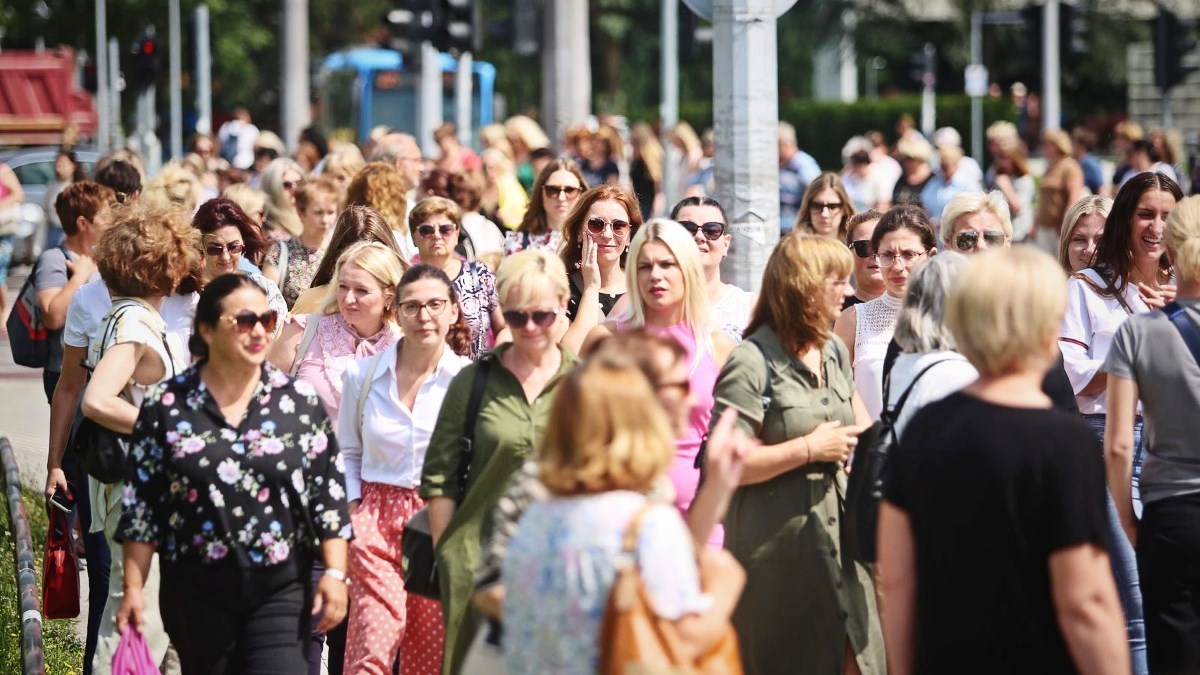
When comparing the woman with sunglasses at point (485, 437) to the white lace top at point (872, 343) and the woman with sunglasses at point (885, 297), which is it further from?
the woman with sunglasses at point (885, 297)

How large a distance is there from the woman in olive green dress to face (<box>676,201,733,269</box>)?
1.79 metres

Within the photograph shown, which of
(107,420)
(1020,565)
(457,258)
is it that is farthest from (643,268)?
(457,258)

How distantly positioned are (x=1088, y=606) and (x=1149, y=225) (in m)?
3.22

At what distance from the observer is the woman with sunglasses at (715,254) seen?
753 centimetres

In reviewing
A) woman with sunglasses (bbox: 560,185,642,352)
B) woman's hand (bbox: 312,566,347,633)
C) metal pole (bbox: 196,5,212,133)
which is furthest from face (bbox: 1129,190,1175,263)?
metal pole (bbox: 196,5,212,133)

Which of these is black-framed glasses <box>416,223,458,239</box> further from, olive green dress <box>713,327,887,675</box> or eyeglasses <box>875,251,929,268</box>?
olive green dress <box>713,327,887,675</box>

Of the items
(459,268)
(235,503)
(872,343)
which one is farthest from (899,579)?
(459,268)

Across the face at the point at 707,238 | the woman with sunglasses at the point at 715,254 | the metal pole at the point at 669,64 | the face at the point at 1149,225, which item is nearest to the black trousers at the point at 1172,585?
the face at the point at 1149,225

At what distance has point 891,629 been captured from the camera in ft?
15.2

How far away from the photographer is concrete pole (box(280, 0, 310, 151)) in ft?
117

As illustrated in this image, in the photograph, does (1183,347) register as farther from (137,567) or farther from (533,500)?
(137,567)

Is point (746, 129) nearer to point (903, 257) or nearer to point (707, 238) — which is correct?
point (707, 238)

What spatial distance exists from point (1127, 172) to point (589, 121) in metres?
12.0

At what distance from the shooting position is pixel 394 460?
6465 mm
